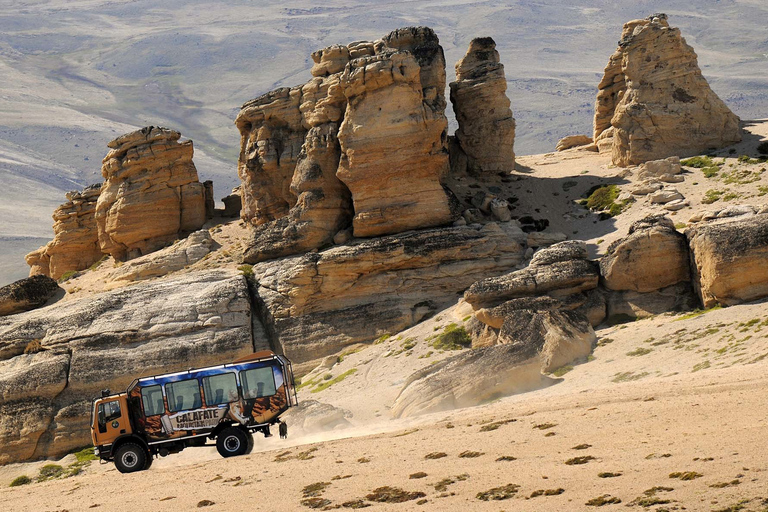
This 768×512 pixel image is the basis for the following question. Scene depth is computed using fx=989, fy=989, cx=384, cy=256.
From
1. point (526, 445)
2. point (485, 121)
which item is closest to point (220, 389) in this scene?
point (526, 445)

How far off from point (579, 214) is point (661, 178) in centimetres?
540

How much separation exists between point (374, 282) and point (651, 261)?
14840mm

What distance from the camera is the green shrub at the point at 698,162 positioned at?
Answer: 60.4 m

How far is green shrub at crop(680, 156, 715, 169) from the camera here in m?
60.4

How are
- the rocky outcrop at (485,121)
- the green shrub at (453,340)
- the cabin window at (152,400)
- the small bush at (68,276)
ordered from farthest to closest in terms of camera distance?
the small bush at (68,276) → the rocky outcrop at (485,121) → the green shrub at (453,340) → the cabin window at (152,400)

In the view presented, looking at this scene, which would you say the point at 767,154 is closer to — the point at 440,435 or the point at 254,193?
the point at 254,193

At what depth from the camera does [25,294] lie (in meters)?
58.2

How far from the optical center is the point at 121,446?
32812 millimetres

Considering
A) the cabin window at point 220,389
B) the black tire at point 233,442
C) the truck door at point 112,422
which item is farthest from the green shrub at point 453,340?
the truck door at point 112,422

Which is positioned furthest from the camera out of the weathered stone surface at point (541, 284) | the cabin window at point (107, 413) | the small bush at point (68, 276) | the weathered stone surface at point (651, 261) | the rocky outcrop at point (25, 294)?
the small bush at point (68, 276)

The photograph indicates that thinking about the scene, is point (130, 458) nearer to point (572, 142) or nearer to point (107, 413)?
point (107, 413)

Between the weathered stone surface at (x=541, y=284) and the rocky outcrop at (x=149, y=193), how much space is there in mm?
26655

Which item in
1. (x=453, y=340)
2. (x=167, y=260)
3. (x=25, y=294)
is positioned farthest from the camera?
(x=167, y=260)

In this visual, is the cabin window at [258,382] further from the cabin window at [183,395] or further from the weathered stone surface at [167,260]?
the weathered stone surface at [167,260]
